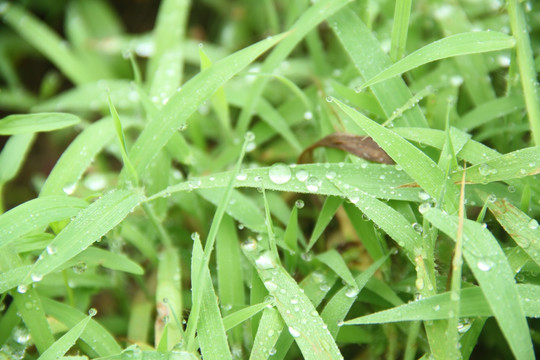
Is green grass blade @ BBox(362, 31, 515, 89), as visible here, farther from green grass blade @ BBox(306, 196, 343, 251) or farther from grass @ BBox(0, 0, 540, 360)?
green grass blade @ BBox(306, 196, 343, 251)

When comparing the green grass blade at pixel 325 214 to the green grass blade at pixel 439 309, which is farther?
the green grass blade at pixel 325 214

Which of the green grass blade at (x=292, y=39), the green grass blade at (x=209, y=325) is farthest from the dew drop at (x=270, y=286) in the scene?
the green grass blade at (x=292, y=39)

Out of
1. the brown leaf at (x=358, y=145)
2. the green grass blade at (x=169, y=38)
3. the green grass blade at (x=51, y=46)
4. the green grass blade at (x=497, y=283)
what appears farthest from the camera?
the green grass blade at (x=51, y=46)

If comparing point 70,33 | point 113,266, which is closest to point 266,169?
point 113,266

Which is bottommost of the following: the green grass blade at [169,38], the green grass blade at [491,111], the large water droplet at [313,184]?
the large water droplet at [313,184]

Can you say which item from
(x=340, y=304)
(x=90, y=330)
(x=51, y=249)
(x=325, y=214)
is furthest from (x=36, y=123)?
(x=340, y=304)

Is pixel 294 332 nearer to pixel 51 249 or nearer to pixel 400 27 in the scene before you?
pixel 51 249

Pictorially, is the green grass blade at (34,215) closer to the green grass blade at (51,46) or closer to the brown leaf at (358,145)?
the brown leaf at (358,145)
